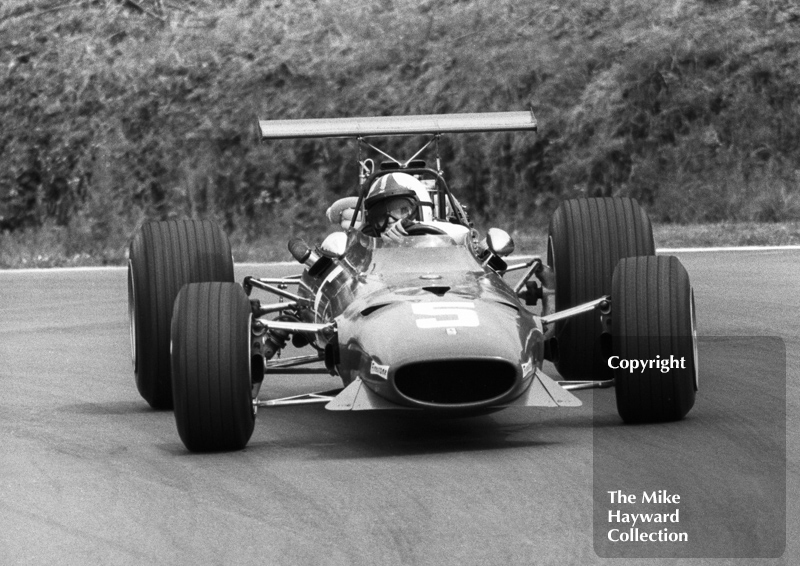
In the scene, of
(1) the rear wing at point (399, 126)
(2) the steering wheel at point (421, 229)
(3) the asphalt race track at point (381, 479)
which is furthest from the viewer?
(1) the rear wing at point (399, 126)

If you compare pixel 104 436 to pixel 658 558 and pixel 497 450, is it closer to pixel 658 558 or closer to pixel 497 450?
pixel 497 450

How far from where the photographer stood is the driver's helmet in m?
9.98

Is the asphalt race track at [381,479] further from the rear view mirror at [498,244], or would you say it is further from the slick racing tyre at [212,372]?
the rear view mirror at [498,244]

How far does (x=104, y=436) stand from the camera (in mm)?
8812

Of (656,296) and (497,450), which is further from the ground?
(656,296)

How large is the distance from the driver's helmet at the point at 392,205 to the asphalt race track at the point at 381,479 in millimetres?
1260

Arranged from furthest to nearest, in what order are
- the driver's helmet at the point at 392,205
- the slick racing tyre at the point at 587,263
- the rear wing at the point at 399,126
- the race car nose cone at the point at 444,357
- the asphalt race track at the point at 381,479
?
the rear wing at the point at 399,126, the driver's helmet at the point at 392,205, the slick racing tyre at the point at 587,263, the race car nose cone at the point at 444,357, the asphalt race track at the point at 381,479

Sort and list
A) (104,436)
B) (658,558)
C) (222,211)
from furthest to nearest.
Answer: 1. (222,211)
2. (104,436)
3. (658,558)

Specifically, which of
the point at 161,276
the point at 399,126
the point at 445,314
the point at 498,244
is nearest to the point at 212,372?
the point at 445,314

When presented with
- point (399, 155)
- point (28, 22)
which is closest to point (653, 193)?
point (399, 155)

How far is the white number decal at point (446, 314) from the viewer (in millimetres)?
7711

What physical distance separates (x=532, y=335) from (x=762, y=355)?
11.5 ft

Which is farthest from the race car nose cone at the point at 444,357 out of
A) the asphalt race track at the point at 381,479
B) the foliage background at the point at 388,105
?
the foliage background at the point at 388,105

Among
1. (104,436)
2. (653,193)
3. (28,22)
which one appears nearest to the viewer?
(104,436)
